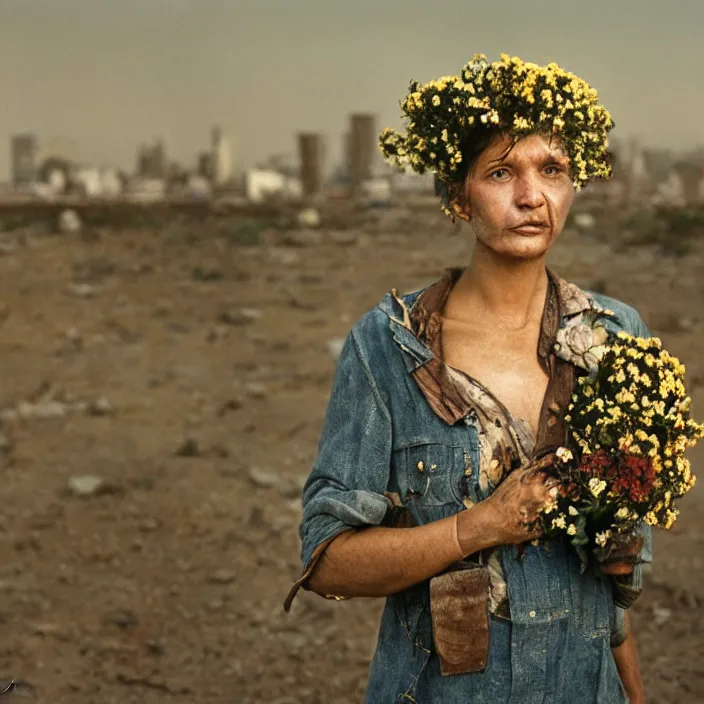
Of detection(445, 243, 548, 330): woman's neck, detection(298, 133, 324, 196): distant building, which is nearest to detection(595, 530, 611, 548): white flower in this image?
detection(445, 243, 548, 330): woman's neck

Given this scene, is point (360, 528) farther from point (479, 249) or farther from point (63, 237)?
point (63, 237)

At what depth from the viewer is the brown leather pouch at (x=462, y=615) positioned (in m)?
2.56

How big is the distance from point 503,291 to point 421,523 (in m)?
0.60

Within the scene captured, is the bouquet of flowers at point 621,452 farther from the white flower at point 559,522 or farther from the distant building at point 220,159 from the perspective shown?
the distant building at point 220,159

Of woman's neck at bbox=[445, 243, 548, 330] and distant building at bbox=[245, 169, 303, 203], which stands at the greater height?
woman's neck at bbox=[445, 243, 548, 330]

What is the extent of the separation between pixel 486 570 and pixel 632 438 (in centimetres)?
44

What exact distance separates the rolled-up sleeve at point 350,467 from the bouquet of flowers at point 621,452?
40 cm

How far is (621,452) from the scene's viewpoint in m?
2.51

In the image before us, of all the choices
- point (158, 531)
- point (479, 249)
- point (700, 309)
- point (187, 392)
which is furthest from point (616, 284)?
point (479, 249)

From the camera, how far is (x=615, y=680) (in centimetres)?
275

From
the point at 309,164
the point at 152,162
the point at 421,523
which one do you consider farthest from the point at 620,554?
the point at 152,162

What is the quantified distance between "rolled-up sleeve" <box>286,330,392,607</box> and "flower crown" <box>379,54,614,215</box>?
1.68 feet

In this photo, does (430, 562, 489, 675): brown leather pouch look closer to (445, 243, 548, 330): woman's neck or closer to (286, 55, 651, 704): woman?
(286, 55, 651, 704): woman

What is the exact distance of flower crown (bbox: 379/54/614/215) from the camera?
261 cm
